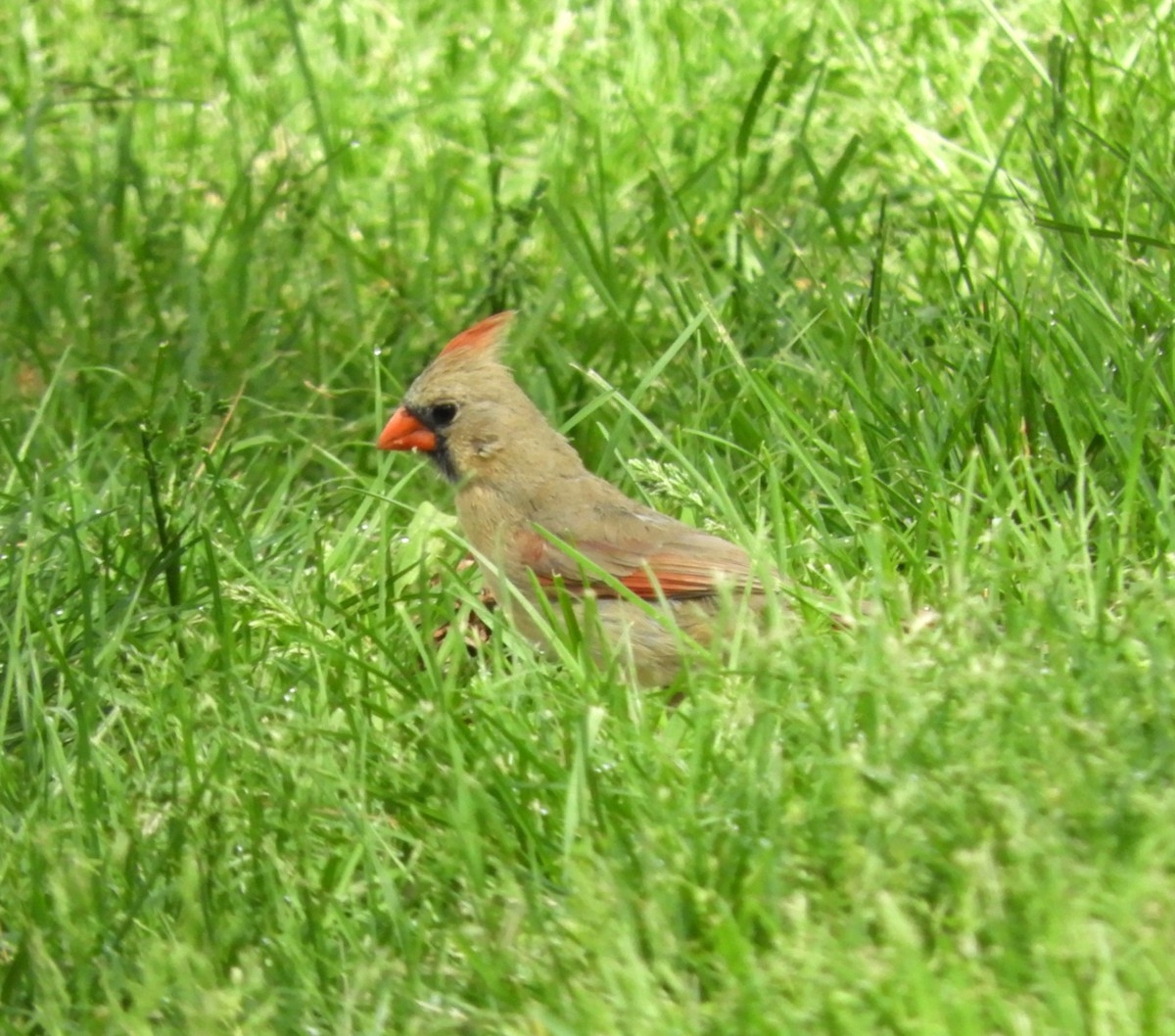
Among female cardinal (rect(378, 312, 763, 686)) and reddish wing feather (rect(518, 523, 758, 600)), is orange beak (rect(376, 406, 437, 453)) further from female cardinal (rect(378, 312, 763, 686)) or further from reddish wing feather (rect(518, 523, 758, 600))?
reddish wing feather (rect(518, 523, 758, 600))

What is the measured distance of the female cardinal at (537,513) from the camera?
3.57 meters

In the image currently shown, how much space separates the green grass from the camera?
224cm

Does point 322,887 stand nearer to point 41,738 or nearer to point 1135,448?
point 41,738

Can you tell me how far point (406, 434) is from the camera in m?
4.09

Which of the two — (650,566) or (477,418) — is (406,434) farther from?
(650,566)

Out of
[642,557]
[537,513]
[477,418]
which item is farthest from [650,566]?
[477,418]

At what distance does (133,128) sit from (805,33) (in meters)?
1.74

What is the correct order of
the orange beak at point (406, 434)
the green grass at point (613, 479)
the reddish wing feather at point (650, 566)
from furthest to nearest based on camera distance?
the orange beak at point (406, 434), the reddish wing feather at point (650, 566), the green grass at point (613, 479)

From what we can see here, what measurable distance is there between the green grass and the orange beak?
66 mm

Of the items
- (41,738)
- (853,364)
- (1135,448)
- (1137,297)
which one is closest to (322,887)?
(41,738)

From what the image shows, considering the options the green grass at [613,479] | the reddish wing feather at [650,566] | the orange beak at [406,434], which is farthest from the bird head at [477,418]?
the reddish wing feather at [650,566]

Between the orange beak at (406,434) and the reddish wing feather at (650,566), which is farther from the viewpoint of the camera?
the orange beak at (406,434)

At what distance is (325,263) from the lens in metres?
5.04

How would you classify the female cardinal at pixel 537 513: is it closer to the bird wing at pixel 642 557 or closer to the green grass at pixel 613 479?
the bird wing at pixel 642 557
